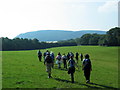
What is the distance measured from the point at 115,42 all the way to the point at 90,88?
11626 cm

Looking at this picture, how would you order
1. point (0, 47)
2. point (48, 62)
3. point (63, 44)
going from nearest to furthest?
point (48, 62)
point (0, 47)
point (63, 44)

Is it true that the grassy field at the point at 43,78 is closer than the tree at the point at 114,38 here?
Yes

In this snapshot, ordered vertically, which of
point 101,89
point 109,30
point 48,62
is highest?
point 109,30

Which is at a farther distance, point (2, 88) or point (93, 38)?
point (93, 38)

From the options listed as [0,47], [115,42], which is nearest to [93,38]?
[115,42]

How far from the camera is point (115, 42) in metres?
125

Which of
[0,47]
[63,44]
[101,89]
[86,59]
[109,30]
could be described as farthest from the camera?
[63,44]

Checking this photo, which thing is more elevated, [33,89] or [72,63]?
[72,63]

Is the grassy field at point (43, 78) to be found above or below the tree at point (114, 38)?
below

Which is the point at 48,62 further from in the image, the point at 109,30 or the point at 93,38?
the point at 93,38

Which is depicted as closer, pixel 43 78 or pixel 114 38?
pixel 43 78

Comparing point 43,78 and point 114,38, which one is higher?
point 114,38

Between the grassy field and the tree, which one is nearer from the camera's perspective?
the grassy field

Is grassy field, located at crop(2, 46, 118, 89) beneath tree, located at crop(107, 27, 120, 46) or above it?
beneath
